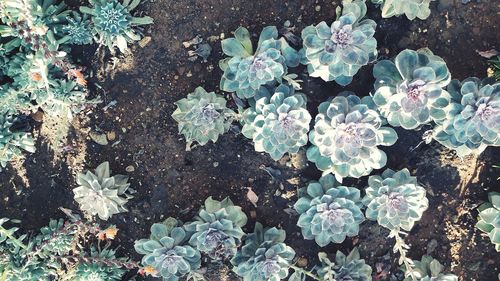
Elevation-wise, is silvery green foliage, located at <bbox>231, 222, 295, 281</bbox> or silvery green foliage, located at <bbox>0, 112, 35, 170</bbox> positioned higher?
silvery green foliage, located at <bbox>0, 112, 35, 170</bbox>

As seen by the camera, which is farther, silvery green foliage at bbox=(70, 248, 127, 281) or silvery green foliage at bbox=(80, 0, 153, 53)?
silvery green foliage at bbox=(70, 248, 127, 281)

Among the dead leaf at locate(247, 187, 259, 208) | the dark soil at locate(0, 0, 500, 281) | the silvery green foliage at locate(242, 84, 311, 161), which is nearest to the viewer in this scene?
the silvery green foliage at locate(242, 84, 311, 161)

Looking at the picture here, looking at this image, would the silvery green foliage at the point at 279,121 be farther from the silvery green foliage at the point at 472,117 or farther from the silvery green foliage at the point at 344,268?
the silvery green foliage at the point at 472,117

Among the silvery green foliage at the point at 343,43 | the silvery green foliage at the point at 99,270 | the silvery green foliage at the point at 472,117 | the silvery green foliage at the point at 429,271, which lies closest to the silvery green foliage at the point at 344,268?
the silvery green foliage at the point at 429,271

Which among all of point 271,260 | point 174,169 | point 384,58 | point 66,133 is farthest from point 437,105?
point 66,133

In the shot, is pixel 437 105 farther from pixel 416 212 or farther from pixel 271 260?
pixel 271 260

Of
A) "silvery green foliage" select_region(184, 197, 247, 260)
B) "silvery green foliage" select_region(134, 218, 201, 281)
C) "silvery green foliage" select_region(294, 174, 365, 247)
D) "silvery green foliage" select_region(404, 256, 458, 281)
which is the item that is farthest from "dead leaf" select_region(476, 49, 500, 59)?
"silvery green foliage" select_region(134, 218, 201, 281)

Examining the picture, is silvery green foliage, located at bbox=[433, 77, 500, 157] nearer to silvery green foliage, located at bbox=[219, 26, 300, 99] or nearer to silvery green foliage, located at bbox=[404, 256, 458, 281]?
silvery green foliage, located at bbox=[404, 256, 458, 281]
